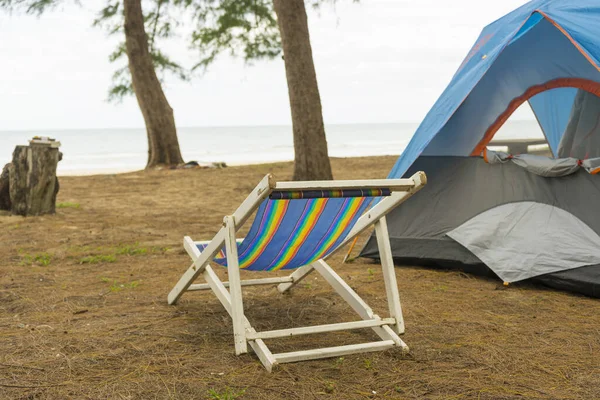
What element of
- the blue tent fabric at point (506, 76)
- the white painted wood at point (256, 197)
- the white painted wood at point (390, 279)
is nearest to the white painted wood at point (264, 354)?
the white painted wood at point (256, 197)

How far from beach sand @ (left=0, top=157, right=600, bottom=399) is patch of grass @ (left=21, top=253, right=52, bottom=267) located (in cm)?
2

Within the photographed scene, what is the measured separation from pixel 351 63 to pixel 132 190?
3748cm

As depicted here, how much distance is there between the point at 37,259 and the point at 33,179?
2.15 m

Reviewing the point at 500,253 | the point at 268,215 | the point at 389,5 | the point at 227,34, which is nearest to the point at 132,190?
the point at 227,34

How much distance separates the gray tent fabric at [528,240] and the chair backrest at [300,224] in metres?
1.59

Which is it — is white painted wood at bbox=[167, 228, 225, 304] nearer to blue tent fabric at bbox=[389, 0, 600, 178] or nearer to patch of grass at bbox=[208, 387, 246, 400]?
patch of grass at bbox=[208, 387, 246, 400]

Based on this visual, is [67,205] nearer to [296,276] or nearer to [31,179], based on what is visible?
[31,179]

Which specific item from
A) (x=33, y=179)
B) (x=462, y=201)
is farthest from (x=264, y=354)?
(x=33, y=179)

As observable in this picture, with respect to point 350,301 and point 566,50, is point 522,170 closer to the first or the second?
point 566,50

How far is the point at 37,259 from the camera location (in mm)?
5102

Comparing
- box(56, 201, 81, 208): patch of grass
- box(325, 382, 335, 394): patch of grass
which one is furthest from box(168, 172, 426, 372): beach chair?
box(56, 201, 81, 208): patch of grass

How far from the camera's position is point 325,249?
3.12m

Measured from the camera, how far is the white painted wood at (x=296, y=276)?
3.76 m

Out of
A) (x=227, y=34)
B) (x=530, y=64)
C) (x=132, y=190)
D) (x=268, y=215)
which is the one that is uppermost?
(x=227, y=34)
